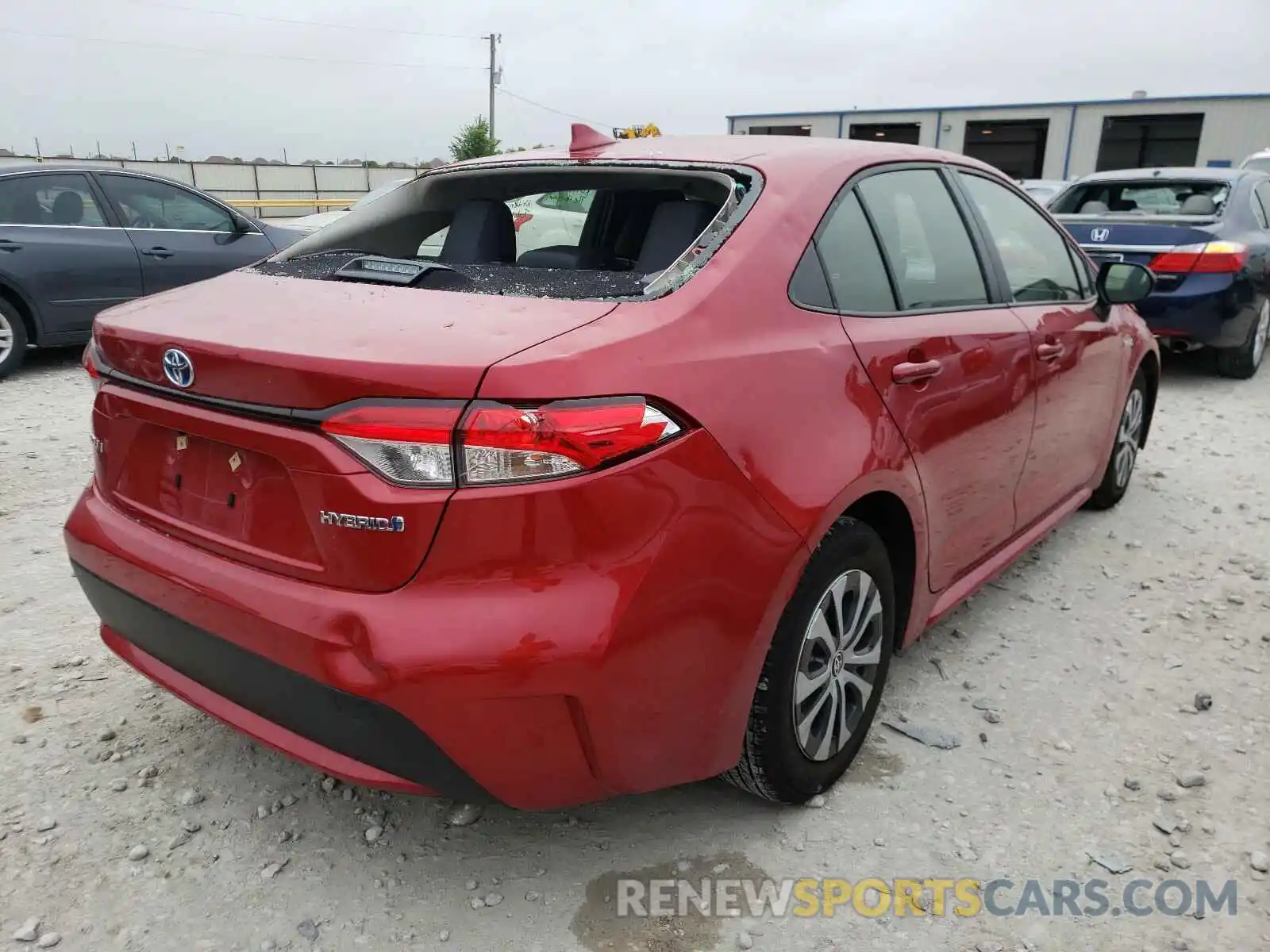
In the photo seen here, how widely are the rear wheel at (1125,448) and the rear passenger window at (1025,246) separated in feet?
3.07

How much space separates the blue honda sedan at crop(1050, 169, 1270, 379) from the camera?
679 centimetres

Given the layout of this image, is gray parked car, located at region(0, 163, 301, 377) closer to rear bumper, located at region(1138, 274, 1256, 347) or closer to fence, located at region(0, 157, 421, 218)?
rear bumper, located at region(1138, 274, 1256, 347)

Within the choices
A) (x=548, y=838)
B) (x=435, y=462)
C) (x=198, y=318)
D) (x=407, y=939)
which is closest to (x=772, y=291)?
(x=435, y=462)

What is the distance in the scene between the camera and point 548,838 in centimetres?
227

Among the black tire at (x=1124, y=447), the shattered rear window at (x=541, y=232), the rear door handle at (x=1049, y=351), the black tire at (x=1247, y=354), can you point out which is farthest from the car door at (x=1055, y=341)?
the black tire at (x=1247, y=354)

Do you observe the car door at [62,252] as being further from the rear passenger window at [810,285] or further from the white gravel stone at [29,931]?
the rear passenger window at [810,285]

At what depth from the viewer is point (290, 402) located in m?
1.73

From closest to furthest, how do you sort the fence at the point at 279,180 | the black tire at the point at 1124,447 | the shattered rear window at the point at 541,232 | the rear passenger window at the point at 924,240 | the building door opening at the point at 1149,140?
the shattered rear window at the point at 541,232 < the rear passenger window at the point at 924,240 < the black tire at the point at 1124,447 < the fence at the point at 279,180 < the building door opening at the point at 1149,140

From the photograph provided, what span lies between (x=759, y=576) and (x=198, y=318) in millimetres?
1296

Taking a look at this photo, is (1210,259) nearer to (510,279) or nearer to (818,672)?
(818,672)

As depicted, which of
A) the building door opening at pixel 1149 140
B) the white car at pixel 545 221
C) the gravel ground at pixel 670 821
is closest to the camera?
the gravel ground at pixel 670 821

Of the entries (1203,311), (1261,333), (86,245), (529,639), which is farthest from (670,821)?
(1261,333)

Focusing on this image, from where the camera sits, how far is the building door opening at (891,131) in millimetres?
34719

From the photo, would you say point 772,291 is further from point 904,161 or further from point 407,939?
point 407,939
